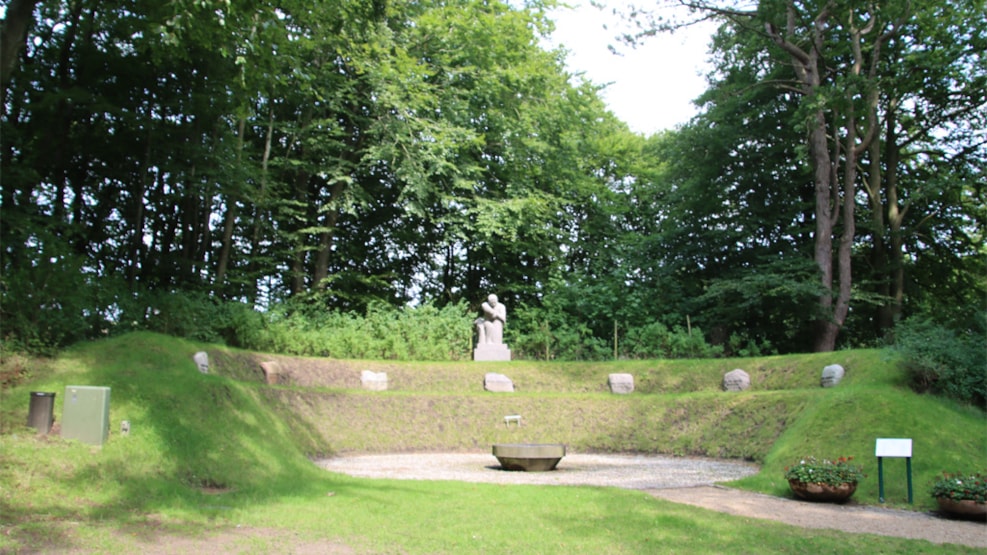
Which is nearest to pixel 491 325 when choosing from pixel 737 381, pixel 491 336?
pixel 491 336

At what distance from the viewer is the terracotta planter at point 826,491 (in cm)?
910

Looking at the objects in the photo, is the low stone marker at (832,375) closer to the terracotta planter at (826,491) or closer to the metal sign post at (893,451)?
the metal sign post at (893,451)

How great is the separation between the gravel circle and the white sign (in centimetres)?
248

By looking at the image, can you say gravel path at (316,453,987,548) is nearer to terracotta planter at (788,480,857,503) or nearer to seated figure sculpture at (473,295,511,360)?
terracotta planter at (788,480,857,503)

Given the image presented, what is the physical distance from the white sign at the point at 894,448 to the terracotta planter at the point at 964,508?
639 millimetres

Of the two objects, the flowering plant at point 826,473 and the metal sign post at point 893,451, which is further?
the flowering plant at point 826,473

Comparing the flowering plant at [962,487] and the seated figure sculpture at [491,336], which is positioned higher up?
the seated figure sculpture at [491,336]

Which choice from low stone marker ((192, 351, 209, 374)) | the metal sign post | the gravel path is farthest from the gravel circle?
Result: low stone marker ((192, 351, 209, 374))

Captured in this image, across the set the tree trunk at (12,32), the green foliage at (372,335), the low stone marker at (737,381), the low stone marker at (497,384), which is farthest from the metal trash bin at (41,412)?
the low stone marker at (737,381)

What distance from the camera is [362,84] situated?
25.1 meters

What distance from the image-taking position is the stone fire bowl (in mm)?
11922

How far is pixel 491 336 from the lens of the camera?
2048cm

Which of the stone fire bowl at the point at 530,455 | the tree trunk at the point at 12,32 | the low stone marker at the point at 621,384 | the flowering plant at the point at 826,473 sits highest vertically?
the tree trunk at the point at 12,32

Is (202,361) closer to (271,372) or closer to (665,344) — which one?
(271,372)
